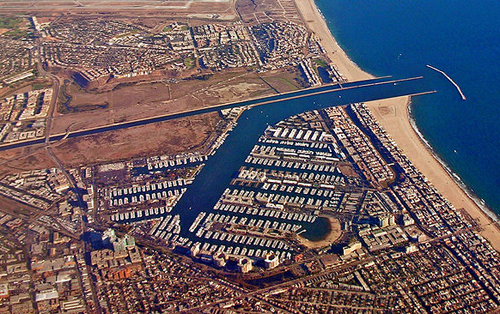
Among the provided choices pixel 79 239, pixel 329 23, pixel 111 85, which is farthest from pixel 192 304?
pixel 329 23

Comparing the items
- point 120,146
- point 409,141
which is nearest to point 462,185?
point 409,141

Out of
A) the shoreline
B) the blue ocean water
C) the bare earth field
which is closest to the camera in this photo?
the shoreline

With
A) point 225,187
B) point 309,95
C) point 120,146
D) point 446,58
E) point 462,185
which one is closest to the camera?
point 462,185

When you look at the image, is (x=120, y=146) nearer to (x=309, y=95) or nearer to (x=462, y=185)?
(x=309, y=95)

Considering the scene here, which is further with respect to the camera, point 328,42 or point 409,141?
point 328,42

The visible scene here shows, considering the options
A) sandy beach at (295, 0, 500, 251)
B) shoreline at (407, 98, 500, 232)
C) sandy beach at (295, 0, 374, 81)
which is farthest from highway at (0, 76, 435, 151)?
shoreline at (407, 98, 500, 232)

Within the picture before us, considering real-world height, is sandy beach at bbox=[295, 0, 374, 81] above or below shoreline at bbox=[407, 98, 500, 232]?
above

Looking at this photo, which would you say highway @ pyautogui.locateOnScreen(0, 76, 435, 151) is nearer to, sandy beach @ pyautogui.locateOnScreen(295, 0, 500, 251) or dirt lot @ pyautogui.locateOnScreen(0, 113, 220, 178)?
dirt lot @ pyautogui.locateOnScreen(0, 113, 220, 178)
